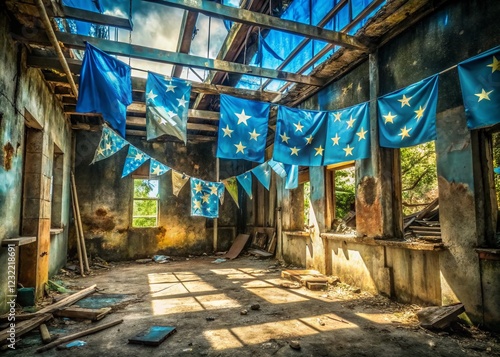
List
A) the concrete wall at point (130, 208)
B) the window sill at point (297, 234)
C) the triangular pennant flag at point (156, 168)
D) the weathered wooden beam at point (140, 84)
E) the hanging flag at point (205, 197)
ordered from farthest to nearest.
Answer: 1. the concrete wall at point (130, 208)
2. the hanging flag at point (205, 197)
3. the triangular pennant flag at point (156, 168)
4. the window sill at point (297, 234)
5. the weathered wooden beam at point (140, 84)

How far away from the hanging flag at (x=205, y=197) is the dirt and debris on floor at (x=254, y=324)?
10.7 feet

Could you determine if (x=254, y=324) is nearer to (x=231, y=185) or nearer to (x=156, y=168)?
(x=156, y=168)

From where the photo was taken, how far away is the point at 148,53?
5652mm

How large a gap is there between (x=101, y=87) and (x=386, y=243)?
223 inches

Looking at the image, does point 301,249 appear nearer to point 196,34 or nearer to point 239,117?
point 239,117

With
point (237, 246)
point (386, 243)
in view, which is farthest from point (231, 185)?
point (386, 243)

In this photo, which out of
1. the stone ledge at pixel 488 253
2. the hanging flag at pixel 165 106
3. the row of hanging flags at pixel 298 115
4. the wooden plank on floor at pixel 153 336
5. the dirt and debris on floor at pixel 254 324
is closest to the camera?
the dirt and debris on floor at pixel 254 324

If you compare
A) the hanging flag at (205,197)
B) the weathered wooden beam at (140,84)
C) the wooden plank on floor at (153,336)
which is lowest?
the wooden plank on floor at (153,336)

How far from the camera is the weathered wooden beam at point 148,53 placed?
4809 mm

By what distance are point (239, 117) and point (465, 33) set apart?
4.15 meters

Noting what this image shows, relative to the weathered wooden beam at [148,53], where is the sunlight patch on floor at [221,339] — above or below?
below

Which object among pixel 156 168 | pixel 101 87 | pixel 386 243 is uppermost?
pixel 101 87

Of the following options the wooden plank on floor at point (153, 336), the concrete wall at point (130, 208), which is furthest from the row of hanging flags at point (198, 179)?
the wooden plank on floor at point (153, 336)

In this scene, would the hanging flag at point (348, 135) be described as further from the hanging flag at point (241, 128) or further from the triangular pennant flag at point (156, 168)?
the triangular pennant flag at point (156, 168)
